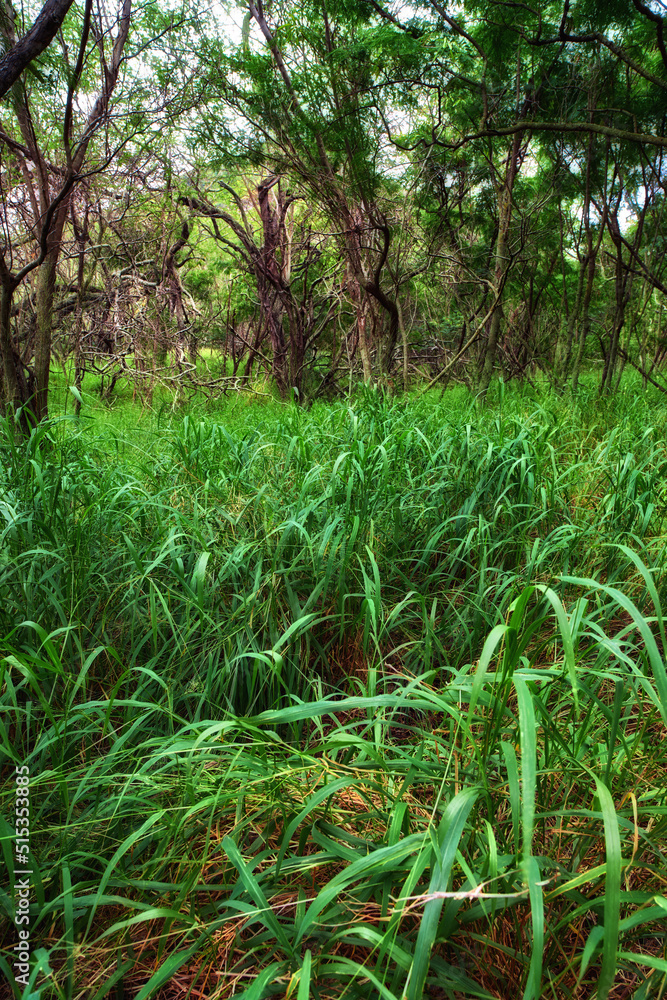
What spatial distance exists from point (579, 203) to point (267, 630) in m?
5.98

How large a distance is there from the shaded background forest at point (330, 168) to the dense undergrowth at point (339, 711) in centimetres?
197

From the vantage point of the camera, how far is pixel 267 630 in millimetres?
1855

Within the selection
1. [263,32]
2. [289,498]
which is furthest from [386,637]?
[263,32]

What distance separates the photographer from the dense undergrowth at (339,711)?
92 cm

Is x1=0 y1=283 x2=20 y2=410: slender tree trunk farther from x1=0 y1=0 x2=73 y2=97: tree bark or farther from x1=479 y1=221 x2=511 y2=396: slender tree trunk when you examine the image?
x1=479 y1=221 x2=511 y2=396: slender tree trunk

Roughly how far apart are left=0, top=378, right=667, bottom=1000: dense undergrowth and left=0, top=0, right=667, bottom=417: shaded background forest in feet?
6.46

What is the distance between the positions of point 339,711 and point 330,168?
183 inches

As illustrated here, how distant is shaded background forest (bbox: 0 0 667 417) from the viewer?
12.8 ft

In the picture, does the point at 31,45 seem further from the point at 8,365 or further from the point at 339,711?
the point at 339,711

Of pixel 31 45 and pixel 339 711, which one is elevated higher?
pixel 31 45

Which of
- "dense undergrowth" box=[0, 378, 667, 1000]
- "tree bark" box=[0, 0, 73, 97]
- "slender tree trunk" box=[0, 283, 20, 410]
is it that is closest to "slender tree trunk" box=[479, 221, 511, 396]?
"dense undergrowth" box=[0, 378, 667, 1000]

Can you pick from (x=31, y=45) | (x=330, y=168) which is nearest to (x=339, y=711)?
(x=31, y=45)

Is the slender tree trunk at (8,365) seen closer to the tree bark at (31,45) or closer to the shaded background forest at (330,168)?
the shaded background forest at (330,168)

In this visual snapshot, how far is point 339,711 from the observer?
167 centimetres
